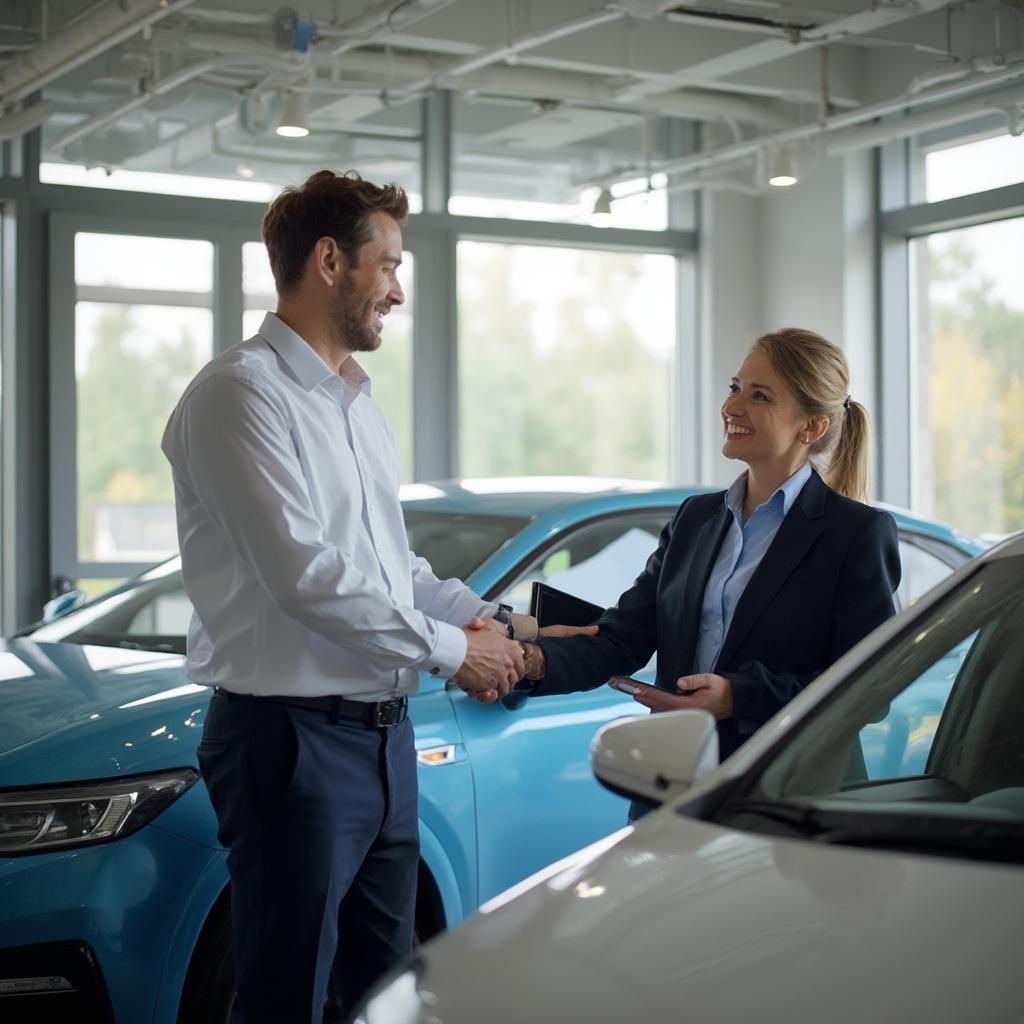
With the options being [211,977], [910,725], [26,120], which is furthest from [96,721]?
[26,120]

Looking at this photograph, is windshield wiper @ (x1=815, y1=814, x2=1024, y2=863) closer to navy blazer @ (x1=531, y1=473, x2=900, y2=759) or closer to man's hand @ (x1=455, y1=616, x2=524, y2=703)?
navy blazer @ (x1=531, y1=473, x2=900, y2=759)

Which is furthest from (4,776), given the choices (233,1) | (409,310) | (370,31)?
(409,310)

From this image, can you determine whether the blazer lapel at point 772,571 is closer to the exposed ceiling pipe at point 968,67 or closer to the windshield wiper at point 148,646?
the windshield wiper at point 148,646

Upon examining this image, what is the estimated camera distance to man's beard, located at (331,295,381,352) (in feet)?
8.65

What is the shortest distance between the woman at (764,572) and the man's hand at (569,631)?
1.0 inches

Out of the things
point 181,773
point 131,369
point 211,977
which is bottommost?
point 211,977

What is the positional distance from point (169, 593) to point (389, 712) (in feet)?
6.01

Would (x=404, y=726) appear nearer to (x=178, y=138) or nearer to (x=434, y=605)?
(x=434, y=605)

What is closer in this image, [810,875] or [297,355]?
[810,875]

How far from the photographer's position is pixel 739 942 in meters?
1.57

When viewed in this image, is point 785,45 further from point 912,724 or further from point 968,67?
point 912,724

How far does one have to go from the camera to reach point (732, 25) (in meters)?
7.17


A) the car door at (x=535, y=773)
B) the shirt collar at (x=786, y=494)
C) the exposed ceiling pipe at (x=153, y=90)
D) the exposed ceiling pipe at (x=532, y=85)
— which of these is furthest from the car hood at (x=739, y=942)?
the exposed ceiling pipe at (x=532, y=85)

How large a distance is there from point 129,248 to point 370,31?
244 cm
